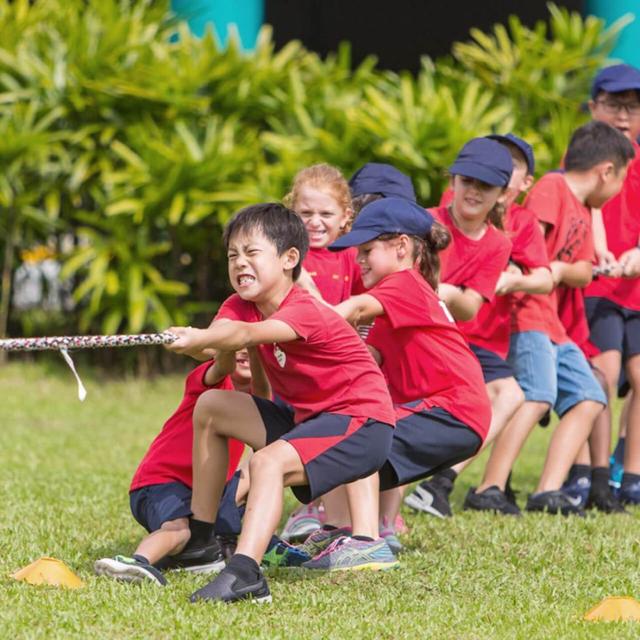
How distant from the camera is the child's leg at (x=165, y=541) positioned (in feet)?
14.6

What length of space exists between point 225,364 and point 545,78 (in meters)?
6.31

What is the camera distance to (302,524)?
5461 millimetres

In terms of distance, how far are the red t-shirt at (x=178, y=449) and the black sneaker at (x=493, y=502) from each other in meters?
1.53

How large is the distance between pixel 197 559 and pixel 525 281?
6.29 feet

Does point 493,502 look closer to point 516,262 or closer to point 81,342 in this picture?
point 516,262

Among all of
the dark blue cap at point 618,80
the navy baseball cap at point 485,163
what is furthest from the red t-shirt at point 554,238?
the dark blue cap at point 618,80

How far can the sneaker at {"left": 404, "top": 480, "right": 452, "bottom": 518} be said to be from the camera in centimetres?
581

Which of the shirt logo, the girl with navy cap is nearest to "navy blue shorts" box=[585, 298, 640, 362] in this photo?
the girl with navy cap

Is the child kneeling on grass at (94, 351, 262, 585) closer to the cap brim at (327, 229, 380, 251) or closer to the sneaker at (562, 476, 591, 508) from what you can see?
the cap brim at (327, 229, 380, 251)

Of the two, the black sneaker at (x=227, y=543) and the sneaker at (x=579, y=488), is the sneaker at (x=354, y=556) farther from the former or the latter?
the sneaker at (x=579, y=488)

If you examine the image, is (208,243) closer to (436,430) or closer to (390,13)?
(390,13)

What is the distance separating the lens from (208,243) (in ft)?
33.8

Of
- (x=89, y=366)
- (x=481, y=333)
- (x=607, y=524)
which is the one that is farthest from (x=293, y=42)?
(x=607, y=524)

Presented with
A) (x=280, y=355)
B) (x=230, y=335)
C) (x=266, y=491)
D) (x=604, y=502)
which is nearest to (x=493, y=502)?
(x=604, y=502)
